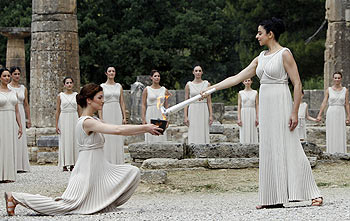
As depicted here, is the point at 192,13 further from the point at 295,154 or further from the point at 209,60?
the point at 295,154

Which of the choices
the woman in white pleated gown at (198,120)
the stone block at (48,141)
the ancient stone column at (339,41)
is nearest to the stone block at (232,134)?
the ancient stone column at (339,41)

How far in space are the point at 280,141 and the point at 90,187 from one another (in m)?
2.06

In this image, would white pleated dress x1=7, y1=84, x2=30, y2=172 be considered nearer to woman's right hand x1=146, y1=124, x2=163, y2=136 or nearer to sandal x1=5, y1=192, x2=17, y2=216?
sandal x1=5, y1=192, x2=17, y2=216

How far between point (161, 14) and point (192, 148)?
22219mm

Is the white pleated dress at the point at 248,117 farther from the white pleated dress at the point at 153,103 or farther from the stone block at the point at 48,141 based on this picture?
the stone block at the point at 48,141

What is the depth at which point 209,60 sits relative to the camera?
3612cm

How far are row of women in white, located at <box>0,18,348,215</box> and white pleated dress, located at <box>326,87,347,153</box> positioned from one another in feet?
25.0

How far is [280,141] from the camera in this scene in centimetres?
808

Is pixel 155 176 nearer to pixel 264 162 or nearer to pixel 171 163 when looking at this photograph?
pixel 171 163

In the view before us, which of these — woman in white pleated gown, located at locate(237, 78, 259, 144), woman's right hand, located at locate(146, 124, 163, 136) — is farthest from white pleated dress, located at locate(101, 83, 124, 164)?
woman's right hand, located at locate(146, 124, 163, 136)

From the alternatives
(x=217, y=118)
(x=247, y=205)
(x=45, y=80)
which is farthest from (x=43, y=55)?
(x=247, y=205)

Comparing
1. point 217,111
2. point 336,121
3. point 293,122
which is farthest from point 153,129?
Result: point 217,111

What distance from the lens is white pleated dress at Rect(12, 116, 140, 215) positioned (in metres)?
7.79

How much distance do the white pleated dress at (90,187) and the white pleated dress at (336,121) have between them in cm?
852
